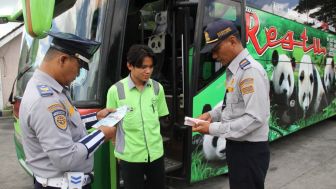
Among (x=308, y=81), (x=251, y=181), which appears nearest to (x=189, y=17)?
(x=251, y=181)

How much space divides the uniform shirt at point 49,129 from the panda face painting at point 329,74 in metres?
7.10

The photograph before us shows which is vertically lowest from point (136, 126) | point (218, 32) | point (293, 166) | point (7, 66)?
point (293, 166)

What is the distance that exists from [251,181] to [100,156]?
149 cm

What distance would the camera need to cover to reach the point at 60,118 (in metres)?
1.86

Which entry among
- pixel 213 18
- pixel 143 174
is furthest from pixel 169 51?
pixel 143 174

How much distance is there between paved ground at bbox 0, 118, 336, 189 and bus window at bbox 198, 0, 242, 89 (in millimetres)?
1530

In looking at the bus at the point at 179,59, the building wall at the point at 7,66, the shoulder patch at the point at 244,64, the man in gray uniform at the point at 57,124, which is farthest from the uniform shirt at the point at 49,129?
the building wall at the point at 7,66

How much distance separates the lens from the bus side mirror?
235cm

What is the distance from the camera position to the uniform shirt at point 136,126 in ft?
9.81

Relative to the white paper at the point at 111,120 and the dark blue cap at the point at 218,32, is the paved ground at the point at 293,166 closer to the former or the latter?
the white paper at the point at 111,120

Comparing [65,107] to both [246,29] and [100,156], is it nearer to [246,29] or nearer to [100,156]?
[100,156]

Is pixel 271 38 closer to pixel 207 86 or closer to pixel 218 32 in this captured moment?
pixel 207 86

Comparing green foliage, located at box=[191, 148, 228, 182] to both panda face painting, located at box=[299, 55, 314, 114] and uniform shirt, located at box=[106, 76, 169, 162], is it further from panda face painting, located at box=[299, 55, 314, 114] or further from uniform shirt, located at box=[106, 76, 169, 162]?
panda face painting, located at box=[299, 55, 314, 114]

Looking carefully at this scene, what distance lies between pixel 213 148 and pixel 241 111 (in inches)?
84.8
